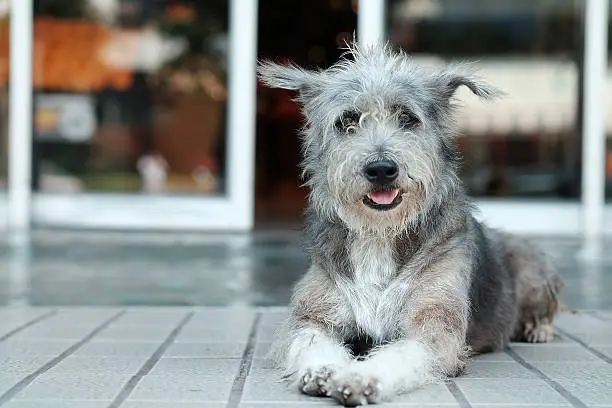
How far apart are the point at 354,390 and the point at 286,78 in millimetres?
1776

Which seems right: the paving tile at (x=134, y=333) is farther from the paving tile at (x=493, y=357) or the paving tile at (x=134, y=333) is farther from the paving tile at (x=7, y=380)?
the paving tile at (x=493, y=357)

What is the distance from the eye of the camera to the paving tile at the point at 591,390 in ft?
12.5

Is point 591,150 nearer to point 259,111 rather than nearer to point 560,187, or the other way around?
point 560,187

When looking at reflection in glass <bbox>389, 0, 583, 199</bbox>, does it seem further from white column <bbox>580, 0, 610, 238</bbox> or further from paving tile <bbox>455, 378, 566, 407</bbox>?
paving tile <bbox>455, 378, 566, 407</bbox>

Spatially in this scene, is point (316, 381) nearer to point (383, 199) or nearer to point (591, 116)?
point (383, 199)

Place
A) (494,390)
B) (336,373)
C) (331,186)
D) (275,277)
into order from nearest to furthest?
(336,373)
(494,390)
(331,186)
(275,277)

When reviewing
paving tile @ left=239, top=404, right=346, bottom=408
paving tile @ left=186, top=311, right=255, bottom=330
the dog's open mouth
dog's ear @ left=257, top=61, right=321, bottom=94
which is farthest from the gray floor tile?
paving tile @ left=186, top=311, right=255, bottom=330

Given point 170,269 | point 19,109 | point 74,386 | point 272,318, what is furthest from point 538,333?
point 19,109

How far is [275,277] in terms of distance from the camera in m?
7.82

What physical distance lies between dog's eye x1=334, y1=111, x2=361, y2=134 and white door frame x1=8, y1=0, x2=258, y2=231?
24.3 feet

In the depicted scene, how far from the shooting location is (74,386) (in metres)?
3.98

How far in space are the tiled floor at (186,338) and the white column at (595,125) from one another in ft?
6.55

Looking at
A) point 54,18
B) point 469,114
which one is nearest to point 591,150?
point 469,114

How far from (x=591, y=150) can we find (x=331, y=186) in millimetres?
7940
